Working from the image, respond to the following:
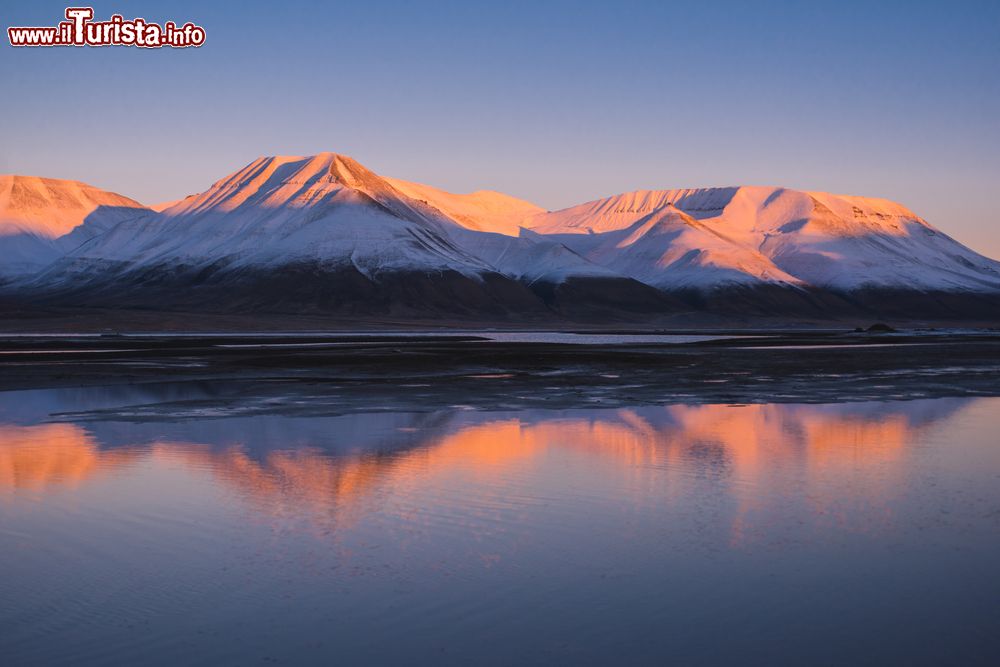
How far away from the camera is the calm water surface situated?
31.1ft

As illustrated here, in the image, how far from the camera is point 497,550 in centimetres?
1265

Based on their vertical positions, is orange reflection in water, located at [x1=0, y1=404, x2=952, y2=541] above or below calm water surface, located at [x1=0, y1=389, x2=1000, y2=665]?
above

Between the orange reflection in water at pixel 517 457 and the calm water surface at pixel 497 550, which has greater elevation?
the orange reflection in water at pixel 517 457

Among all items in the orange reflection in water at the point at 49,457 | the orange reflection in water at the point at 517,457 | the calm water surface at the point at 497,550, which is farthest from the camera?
the orange reflection in water at the point at 49,457

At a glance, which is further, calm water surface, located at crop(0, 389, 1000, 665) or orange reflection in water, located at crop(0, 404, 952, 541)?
orange reflection in water, located at crop(0, 404, 952, 541)

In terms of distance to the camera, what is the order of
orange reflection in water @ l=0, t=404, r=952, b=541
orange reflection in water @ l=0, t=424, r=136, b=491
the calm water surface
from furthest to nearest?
1. orange reflection in water @ l=0, t=424, r=136, b=491
2. orange reflection in water @ l=0, t=404, r=952, b=541
3. the calm water surface

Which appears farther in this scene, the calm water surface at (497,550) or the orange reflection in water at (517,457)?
the orange reflection in water at (517,457)

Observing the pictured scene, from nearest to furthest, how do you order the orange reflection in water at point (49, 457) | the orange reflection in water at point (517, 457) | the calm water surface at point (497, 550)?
the calm water surface at point (497, 550) → the orange reflection in water at point (517, 457) → the orange reflection in water at point (49, 457)

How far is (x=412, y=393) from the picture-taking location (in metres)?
33.9

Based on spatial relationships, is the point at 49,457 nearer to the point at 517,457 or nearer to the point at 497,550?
the point at 517,457

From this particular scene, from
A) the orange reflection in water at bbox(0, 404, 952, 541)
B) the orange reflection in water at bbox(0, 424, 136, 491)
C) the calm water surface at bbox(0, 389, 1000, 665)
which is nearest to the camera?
the calm water surface at bbox(0, 389, 1000, 665)

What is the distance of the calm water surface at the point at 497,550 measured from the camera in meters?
9.48

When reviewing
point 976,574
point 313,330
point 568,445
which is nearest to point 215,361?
point 568,445

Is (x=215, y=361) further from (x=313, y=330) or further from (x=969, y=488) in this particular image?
(x=313, y=330)
